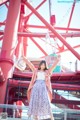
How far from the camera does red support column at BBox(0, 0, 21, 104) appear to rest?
8.78 metres

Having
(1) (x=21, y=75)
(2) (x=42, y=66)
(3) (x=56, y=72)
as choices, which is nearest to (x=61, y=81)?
(3) (x=56, y=72)

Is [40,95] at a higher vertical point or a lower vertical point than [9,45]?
lower

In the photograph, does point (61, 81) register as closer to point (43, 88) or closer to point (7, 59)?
point (7, 59)

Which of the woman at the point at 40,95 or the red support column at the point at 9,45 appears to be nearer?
the woman at the point at 40,95

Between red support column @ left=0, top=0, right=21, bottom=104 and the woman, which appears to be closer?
the woman

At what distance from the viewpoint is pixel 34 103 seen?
4.82 metres

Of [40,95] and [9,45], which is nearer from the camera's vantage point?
[40,95]

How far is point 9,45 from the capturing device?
9.34 metres

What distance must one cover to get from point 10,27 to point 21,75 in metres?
2.24

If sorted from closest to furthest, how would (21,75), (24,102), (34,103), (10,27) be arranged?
(34,103)
(10,27)
(21,75)
(24,102)

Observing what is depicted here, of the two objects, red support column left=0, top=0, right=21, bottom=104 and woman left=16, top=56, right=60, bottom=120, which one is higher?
red support column left=0, top=0, right=21, bottom=104

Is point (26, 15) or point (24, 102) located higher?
point (26, 15)

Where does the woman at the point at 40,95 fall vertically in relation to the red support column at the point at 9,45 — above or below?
below

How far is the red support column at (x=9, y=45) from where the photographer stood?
878cm
